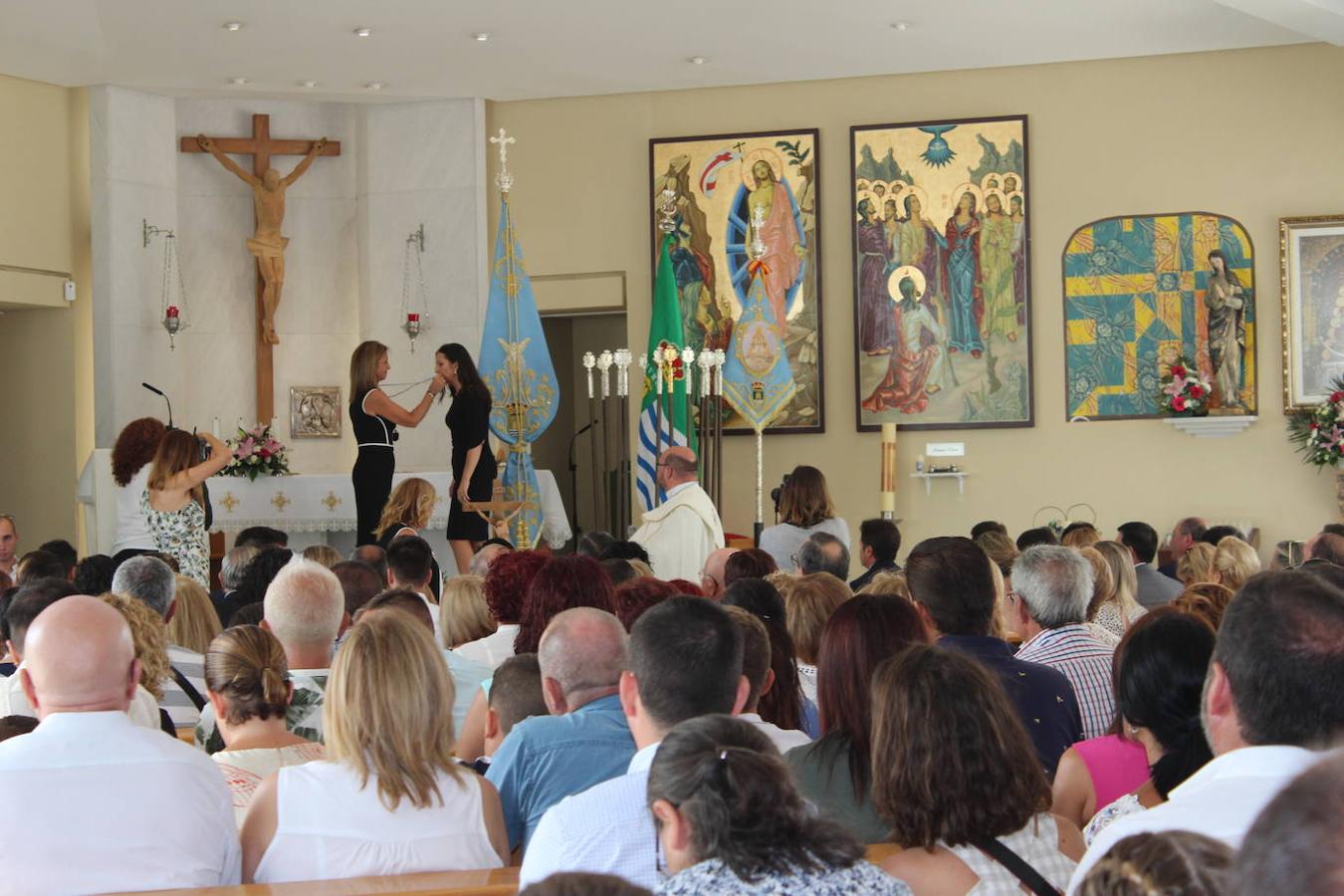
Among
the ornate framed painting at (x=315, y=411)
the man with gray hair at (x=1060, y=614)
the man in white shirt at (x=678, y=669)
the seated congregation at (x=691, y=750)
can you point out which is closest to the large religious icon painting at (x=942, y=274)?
the ornate framed painting at (x=315, y=411)

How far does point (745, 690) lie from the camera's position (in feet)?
10.8

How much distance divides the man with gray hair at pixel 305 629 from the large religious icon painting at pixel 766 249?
8914 mm

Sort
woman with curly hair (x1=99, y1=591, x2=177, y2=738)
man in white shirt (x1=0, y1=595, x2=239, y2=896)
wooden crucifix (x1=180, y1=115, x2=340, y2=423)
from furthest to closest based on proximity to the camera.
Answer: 1. wooden crucifix (x1=180, y1=115, x2=340, y2=423)
2. woman with curly hair (x1=99, y1=591, x2=177, y2=738)
3. man in white shirt (x1=0, y1=595, x2=239, y2=896)

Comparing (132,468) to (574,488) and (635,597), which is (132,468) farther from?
(574,488)

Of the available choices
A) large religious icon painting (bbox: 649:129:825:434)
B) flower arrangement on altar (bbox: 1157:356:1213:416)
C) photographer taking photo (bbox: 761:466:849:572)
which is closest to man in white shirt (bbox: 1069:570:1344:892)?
photographer taking photo (bbox: 761:466:849:572)

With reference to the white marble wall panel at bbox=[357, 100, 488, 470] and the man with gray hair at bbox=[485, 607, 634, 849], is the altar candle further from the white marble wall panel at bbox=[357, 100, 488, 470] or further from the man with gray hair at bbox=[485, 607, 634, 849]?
the man with gray hair at bbox=[485, 607, 634, 849]

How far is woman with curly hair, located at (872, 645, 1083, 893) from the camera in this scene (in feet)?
8.23

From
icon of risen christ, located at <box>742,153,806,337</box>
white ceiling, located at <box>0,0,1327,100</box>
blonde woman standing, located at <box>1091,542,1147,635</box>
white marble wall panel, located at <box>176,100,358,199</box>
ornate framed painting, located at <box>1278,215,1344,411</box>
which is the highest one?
white ceiling, located at <box>0,0,1327,100</box>

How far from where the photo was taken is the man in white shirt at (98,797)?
2871 millimetres

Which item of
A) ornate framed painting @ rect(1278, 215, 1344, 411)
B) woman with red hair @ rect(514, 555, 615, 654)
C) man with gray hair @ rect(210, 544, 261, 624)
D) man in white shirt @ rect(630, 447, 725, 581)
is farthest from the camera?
ornate framed painting @ rect(1278, 215, 1344, 411)

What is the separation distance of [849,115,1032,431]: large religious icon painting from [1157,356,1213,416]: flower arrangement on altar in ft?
3.46

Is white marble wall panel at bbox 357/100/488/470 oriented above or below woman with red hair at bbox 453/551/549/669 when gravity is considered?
above

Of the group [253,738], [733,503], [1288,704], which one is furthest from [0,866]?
[733,503]

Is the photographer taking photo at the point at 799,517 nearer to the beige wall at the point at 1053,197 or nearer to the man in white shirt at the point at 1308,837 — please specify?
the beige wall at the point at 1053,197
